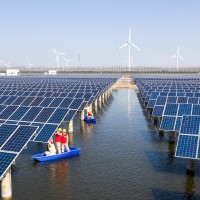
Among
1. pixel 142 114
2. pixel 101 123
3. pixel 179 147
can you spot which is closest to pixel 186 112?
pixel 179 147

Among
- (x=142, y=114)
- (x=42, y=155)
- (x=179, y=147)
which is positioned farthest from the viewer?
(x=142, y=114)

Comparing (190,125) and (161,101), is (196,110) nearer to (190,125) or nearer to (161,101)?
(161,101)

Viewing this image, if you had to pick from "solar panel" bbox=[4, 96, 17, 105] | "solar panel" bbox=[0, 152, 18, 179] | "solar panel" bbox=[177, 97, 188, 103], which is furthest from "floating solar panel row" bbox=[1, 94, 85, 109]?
"solar panel" bbox=[0, 152, 18, 179]

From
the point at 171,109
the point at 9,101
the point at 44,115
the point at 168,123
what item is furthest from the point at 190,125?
the point at 9,101

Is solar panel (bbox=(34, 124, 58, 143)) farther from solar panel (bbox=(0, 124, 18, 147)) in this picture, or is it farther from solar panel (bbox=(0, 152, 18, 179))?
solar panel (bbox=(0, 152, 18, 179))

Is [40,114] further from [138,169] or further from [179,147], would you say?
[179,147]

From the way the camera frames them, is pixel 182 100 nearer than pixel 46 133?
No
